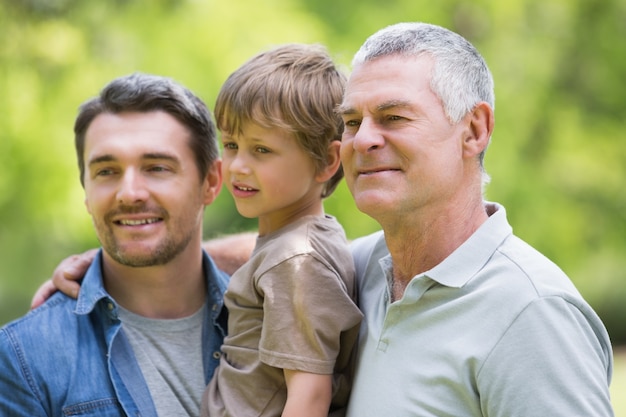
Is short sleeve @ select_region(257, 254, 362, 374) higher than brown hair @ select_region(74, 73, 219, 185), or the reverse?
brown hair @ select_region(74, 73, 219, 185)

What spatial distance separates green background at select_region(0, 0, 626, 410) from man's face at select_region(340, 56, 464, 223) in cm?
406

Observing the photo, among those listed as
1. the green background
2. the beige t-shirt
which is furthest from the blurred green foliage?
the beige t-shirt

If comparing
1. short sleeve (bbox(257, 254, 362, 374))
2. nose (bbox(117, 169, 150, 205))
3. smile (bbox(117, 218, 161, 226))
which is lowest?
short sleeve (bbox(257, 254, 362, 374))

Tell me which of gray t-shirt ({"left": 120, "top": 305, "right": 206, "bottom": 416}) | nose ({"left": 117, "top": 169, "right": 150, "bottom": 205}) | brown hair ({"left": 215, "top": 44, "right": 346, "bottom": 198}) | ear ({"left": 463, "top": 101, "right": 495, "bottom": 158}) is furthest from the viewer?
nose ({"left": 117, "top": 169, "right": 150, "bottom": 205})

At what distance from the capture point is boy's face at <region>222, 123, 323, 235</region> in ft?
9.31

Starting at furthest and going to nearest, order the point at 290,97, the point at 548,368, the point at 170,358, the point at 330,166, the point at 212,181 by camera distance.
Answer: the point at 212,181
the point at 170,358
the point at 330,166
the point at 290,97
the point at 548,368

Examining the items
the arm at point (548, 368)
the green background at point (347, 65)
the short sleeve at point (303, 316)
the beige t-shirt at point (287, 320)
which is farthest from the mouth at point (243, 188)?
the green background at point (347, 65)

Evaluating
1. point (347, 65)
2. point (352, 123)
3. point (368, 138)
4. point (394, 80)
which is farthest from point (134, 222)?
point (347, 65)

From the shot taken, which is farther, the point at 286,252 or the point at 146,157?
the point at 146,157

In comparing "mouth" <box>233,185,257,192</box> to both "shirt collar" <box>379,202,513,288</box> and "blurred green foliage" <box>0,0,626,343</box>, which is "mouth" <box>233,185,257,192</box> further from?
"blurred green foliage" <box>0,0,626,343</box>

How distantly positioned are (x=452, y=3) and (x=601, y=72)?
6.49ft

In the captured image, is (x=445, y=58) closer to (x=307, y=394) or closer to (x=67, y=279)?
(x=307, y=394)

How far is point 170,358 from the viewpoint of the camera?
3225 millimetres

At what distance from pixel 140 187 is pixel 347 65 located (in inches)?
101
